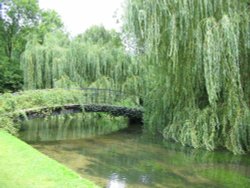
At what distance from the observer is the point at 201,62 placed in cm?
1266

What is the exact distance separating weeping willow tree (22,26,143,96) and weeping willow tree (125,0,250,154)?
6229 mm

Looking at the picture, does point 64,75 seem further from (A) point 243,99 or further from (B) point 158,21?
(A) point 243,99

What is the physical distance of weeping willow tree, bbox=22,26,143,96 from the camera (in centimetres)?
2042

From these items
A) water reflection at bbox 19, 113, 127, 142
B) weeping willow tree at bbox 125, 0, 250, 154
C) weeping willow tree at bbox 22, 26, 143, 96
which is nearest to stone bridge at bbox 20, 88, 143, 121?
weeping willow tree at bbox 22, 26, 143, 96

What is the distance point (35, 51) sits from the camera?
2081 centimetres

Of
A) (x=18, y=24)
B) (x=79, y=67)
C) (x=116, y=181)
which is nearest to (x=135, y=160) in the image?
(x=116, y=181)

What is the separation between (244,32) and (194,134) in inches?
145

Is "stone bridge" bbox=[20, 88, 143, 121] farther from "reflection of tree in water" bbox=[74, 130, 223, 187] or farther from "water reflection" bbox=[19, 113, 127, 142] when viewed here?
"reflection of tree in water" bbox=[74, 130, 223, 187]

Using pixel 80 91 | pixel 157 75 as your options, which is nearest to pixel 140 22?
pixel 157 75

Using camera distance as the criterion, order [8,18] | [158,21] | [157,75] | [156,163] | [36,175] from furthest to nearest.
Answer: [8,18]
[157,75]
[158,21]
[156,163]
[36,175]

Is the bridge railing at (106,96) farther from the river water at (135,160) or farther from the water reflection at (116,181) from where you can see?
the water reflection at (116,181)

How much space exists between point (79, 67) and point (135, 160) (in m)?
9.84

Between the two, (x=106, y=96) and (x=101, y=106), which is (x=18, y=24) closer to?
(x=106, y=96)

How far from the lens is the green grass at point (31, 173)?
5.89 m
